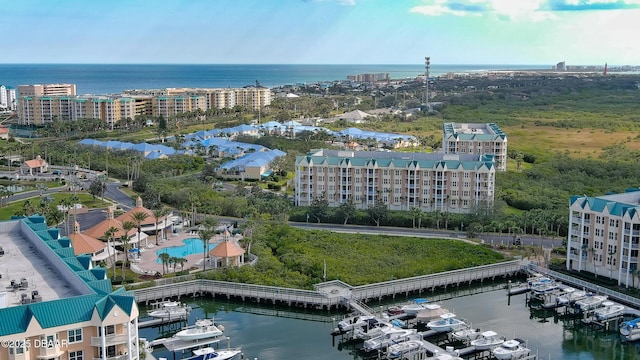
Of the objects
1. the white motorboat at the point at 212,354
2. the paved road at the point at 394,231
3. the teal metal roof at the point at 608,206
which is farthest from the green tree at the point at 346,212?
the white motorboat at the point at 212,354

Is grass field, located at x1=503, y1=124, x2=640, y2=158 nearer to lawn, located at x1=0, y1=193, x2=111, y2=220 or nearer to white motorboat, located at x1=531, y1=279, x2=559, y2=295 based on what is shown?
white motorboat, located at x1=531, y1=279, x2=559, y2=295

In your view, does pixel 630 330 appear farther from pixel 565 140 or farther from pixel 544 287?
pixel 565 140

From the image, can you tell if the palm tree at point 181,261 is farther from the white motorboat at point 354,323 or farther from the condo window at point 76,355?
the condo window at point 76,355

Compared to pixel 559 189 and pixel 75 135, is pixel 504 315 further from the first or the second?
pixel 75 135

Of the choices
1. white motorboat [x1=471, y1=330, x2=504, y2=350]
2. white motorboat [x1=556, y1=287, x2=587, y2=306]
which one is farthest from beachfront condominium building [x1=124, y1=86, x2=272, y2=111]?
white motorboat [x1=471, y1=330, x2=504, y2=350]

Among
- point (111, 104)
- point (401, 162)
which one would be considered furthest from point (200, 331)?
point (111, 104)
